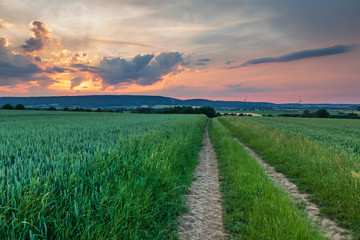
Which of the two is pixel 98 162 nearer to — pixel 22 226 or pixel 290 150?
pixel 22 226

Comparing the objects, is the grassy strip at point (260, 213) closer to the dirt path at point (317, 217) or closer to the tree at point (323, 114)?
the dirt path at point (317, 217)

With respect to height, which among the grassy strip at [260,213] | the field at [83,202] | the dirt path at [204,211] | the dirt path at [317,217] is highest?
the field at [83,202]

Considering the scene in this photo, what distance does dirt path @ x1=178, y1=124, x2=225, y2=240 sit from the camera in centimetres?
412

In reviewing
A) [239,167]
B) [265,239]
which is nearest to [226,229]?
[265,239]

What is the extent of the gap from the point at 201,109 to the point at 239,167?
399ft

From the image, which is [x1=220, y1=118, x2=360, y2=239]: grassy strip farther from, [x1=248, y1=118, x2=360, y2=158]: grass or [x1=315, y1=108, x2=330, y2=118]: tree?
[x1=315, y1=108, x2=330, y2=118]: tree

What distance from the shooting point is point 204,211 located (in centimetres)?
505

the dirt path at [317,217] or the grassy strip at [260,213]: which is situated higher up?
the grassy strip at [260,213]

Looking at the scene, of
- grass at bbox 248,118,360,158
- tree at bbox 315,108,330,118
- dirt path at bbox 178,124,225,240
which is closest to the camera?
dirt path at bbox 178,124,225,240

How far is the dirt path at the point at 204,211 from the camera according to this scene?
4.12m

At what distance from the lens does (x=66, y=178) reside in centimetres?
326

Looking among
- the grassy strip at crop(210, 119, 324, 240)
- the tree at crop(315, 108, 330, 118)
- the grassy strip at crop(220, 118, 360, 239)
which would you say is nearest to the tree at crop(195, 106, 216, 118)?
the tree at crop(315, 108, 330, 118)

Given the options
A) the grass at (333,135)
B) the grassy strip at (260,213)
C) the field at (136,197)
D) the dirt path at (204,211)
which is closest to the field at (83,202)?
the field at (136,197)

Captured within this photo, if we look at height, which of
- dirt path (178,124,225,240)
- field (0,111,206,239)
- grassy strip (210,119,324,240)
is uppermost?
field (0,111,206,239)
